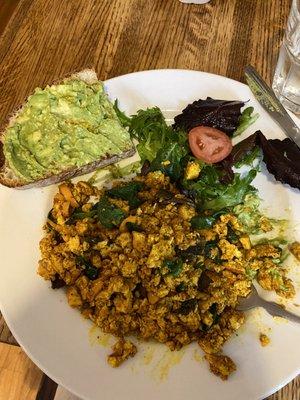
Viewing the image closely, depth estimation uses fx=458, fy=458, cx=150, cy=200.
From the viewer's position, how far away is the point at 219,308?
7.04 feet

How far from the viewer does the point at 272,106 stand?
267cm

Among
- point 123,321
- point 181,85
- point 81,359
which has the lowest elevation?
point 81,359

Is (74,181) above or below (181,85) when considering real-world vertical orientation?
below

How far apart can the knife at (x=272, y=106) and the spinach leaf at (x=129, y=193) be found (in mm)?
888

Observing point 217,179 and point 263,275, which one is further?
point 217,179

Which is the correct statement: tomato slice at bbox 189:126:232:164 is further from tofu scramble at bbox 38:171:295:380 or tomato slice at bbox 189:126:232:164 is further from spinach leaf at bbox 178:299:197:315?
spinach leaf at bbox 178:299:197:315

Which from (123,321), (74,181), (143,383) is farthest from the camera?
(74,181)

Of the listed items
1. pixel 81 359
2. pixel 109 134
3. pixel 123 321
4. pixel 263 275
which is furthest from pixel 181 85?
pixel 81 359

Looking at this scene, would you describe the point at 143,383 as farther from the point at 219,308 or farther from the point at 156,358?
the point at 219,308

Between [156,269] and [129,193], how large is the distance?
0.49 meters

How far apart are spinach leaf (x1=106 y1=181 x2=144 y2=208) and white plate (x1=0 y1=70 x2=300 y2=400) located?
412mm

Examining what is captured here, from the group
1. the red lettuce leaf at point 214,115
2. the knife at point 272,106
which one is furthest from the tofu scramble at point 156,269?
the knife at point 272,106

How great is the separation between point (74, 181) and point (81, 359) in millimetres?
1053

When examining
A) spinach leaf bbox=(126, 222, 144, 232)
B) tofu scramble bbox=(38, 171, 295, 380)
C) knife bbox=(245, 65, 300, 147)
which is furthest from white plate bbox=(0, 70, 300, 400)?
spinach leaf bbox=(126, 222, 144, 232)
